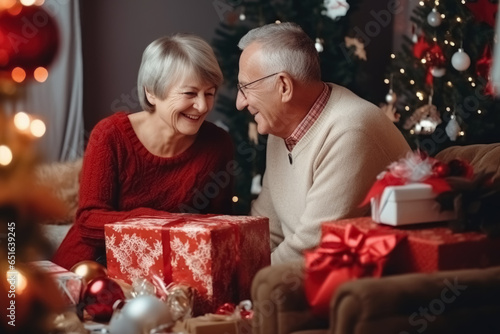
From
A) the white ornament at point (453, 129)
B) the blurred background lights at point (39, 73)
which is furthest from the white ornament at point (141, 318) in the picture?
the white ornament at point (453, 129)

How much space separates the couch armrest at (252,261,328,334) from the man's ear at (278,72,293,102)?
0.81 metres

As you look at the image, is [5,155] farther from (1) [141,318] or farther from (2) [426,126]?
(2) [426,126]

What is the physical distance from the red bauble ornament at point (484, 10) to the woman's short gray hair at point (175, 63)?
1833 mm

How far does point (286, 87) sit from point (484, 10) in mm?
1805

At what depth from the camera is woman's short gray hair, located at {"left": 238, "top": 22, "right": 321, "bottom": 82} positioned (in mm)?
2535

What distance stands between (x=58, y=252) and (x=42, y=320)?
1440 mm

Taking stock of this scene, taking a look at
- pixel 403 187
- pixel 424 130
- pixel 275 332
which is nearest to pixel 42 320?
pixel 275 332

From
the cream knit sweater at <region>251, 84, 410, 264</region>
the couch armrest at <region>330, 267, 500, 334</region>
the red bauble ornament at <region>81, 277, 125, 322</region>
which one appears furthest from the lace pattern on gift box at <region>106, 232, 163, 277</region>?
the couch armrest at <region>330, 267, 500, 334</region>

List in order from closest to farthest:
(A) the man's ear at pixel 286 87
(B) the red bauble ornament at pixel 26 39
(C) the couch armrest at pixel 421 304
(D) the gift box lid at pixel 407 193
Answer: (B) the red bauble ornament at pixel 26 39
(C) the couch armrest at pixel 421 304
(D) the gift box lid at pixel 407 193
(A) the man's ear at pixel 286 87

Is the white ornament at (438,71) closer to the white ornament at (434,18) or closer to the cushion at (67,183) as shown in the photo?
the white ornament at (434,18)

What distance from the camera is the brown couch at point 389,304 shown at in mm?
1696

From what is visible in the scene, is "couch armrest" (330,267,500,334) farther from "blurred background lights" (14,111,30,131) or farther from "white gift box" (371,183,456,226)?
"blurred background lights" (14,111,30,131)

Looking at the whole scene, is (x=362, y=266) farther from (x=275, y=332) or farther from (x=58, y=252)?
(x=58, y=252)

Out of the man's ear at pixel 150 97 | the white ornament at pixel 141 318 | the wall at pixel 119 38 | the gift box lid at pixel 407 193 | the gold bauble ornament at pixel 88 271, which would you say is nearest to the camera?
the white ornament at pixel 141 318
